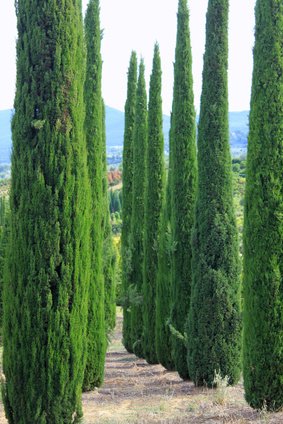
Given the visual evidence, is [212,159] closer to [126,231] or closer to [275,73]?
[275,73]

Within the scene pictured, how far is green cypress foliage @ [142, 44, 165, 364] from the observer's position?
67.1 ft

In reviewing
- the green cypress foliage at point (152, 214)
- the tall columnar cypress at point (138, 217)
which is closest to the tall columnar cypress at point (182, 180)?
the green cypress foliage at point (152, 214)

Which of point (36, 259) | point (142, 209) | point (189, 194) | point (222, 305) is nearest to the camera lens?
point (36, 259)

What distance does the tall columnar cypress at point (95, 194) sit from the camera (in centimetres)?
1358

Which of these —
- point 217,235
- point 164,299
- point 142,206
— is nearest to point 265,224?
point 217,235

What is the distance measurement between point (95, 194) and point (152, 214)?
6370 mm

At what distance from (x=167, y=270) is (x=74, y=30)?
10434 millimetres

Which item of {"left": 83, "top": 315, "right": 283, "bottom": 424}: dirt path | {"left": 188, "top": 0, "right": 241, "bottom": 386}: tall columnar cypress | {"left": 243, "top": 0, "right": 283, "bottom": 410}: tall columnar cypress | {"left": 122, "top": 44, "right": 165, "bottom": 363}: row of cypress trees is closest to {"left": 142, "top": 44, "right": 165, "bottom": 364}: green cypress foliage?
{"left": 122, "top": 44, "right": 165, "bottom": 363}: row of cypress trees

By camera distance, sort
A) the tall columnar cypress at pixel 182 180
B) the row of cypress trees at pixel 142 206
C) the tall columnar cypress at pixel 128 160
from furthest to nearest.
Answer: the tall columnar cypress at pixel 128 160 < the row of cypress trees at pixel 142 206 < the tall columnar cypress at pixel 182 180

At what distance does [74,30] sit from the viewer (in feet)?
29.7

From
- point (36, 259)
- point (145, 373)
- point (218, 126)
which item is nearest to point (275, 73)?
point (218, 126)

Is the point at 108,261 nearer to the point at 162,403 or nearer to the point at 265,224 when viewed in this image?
the point at 162,403

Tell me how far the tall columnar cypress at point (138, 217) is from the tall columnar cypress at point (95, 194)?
7668 millimetres

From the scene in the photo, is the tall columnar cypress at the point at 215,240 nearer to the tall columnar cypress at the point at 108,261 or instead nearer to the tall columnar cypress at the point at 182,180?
the tall columnar cypress at the point at 182,180
